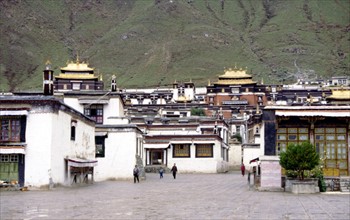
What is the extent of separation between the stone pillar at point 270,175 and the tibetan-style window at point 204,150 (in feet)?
81.3

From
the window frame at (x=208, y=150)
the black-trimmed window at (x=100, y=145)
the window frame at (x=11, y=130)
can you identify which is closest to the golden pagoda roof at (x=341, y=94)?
the window frame at (x=208, y=150)

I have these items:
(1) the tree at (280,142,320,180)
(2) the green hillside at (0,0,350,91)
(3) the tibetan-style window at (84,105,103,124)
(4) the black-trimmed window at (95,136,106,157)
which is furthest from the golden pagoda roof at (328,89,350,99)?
(1) the tree at (280,142,320,180)

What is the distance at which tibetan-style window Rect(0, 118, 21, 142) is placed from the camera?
96.5 feet

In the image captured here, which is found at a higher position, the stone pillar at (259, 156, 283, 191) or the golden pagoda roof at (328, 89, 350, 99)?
the golden pagoda roof at (328, 89, 350, 99)

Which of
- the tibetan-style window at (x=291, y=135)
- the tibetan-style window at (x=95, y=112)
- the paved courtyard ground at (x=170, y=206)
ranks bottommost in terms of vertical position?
the paved courtyard ground at (x=170, y=206)

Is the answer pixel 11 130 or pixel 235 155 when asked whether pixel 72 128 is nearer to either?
pixel 11 130

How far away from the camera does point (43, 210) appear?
18.8m

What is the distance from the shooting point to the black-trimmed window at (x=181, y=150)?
2179 inches

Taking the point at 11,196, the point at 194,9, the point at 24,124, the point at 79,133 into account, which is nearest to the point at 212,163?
the point at 79,133

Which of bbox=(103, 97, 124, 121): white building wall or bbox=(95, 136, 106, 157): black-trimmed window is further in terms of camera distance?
bbox=(103, 97, 124, 121): white building wall

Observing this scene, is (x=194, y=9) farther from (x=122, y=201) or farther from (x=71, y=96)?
(x=122, y=201)

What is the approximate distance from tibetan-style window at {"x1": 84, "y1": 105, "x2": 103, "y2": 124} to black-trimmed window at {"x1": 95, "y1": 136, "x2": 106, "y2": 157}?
12402 mm

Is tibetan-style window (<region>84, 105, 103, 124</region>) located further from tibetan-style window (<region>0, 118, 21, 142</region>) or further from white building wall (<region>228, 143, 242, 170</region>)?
tibetan-style window (<region>0, 118, 21, 142</region>)

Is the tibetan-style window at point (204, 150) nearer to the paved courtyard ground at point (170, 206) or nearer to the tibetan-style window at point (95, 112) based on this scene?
the tibetan-style window at point (95, 112)
